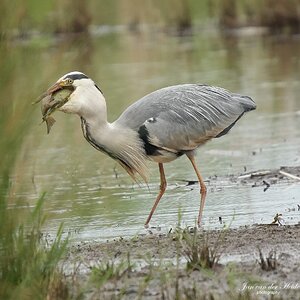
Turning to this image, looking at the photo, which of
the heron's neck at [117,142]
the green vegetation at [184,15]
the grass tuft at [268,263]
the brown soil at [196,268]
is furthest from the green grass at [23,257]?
the green vegetation at [184,15]

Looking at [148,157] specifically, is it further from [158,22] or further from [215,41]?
[158,22]

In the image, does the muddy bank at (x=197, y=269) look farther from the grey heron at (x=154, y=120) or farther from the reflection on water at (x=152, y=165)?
the grey heron at (x=154, y=120)

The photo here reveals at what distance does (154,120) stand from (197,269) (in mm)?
2581

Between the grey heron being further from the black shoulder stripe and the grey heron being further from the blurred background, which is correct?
the blurred background

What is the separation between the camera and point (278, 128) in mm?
13336

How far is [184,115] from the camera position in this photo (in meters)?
9.09

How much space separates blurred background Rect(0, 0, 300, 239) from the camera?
5.01 m

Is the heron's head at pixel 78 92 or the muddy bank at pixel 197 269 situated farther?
the heron's head at pixel 78 92

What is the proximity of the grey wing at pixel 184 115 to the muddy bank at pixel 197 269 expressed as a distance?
55.2 inches

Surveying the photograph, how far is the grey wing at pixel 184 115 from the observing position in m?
8.80

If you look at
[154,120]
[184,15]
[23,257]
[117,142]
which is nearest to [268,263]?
[23,257]

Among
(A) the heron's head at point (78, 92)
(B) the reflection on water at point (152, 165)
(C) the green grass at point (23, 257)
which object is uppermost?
(A) the heron's head at point (78, 92)

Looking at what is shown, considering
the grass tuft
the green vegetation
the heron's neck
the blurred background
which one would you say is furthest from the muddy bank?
the green vegetation

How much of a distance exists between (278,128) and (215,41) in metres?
11.0
